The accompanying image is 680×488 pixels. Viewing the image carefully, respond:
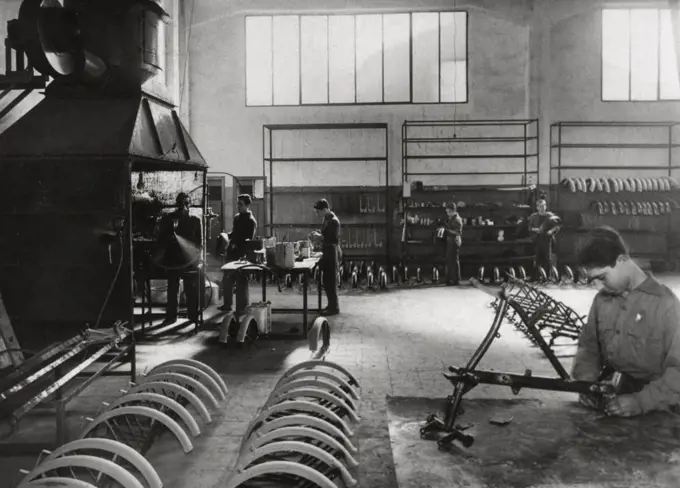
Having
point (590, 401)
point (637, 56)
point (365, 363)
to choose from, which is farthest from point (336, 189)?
point (590, 401)

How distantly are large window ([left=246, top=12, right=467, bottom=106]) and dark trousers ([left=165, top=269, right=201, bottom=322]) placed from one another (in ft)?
24.8

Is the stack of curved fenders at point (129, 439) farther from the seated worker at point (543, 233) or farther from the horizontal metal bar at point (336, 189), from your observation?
the horizontal metal bar at point (336, 189)

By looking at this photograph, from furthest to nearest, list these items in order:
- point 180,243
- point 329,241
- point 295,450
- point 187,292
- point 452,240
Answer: point 452,240 < point 329,241 < point 187,292 < point 180,243 < point 295,450

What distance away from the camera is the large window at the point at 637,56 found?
47.9 ft

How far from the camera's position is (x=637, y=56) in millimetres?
14695

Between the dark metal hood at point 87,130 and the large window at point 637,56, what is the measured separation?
12.0 meters

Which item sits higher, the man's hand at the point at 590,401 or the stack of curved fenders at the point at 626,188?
the stack of curved fenders at the point at 626,188

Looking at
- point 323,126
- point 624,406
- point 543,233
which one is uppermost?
point 323,126

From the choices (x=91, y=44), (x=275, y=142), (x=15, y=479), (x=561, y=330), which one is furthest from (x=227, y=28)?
(x=15, y=479)

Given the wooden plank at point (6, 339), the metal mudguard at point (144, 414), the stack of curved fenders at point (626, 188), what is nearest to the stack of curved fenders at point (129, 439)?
the metal mudguard at point (144, 414)

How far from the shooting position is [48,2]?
17.5 ft

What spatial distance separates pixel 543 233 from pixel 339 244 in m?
4.23

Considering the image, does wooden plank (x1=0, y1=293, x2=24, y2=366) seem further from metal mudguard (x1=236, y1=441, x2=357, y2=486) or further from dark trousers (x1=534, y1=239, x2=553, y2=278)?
dark trousers (x1=534, y1=239, x2=553, y2=278)

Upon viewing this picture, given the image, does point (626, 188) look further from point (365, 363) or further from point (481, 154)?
point (365, 363)
